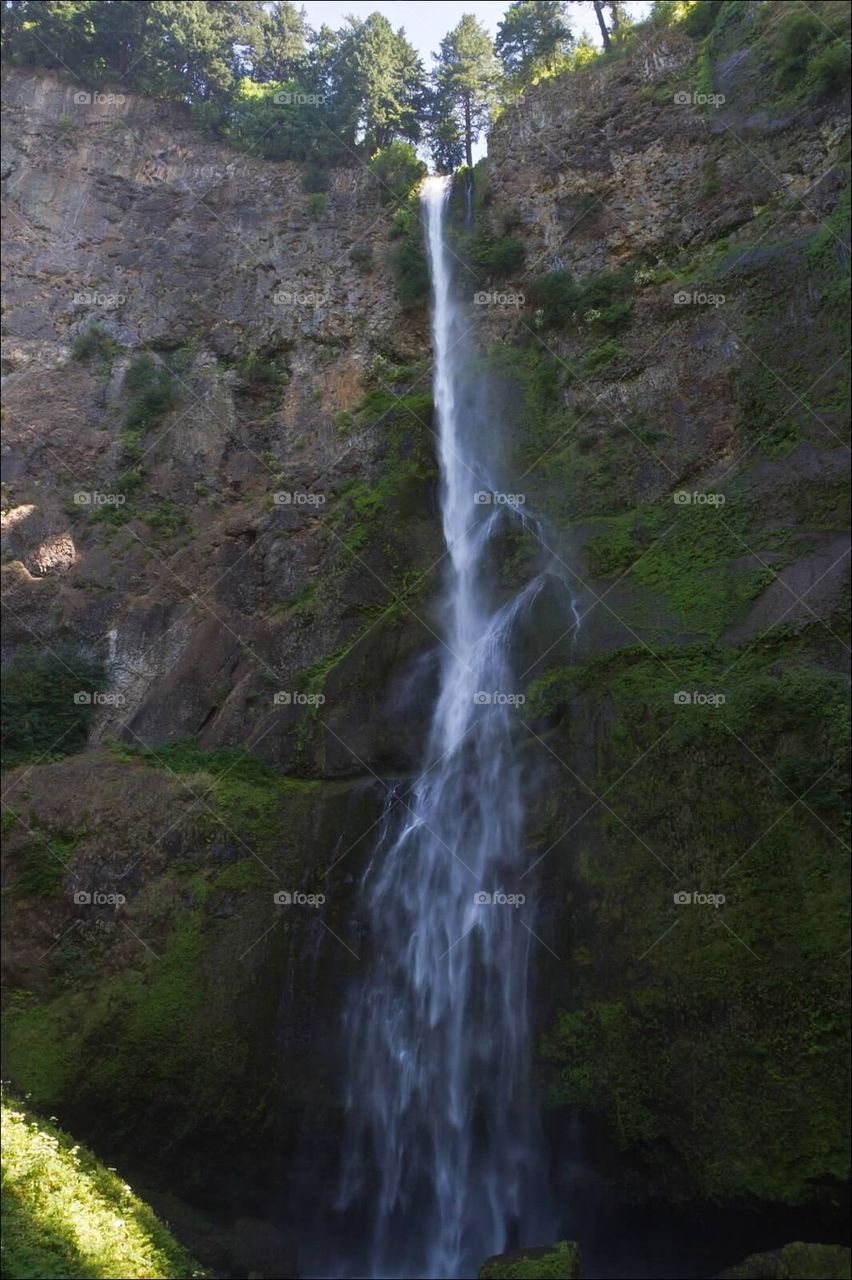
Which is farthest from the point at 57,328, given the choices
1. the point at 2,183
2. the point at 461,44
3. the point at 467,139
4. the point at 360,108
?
the point at 461,44

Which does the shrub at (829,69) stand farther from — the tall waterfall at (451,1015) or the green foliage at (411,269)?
the tall waterfall at (451,1015)

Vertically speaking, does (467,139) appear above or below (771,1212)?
above

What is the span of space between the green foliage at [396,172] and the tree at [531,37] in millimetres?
3653

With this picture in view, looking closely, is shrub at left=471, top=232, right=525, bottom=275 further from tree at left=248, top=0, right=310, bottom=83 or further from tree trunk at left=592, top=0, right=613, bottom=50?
tree at left=248, top=0, right=310, bottom=83

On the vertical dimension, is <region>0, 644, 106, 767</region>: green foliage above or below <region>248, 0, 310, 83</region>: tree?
below

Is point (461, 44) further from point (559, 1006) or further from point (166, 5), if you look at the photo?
point (559, 1006)

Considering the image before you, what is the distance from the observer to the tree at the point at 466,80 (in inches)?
966

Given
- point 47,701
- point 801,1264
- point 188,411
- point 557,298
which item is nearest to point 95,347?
point 188,411

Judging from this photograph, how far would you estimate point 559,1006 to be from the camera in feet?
35.4

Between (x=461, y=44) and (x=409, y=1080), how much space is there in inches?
1011

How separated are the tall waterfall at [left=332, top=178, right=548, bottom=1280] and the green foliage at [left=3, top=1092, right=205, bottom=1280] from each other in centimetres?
260

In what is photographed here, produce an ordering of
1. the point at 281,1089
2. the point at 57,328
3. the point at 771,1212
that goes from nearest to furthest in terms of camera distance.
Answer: the point at 771,1212 → the point at 281,1089 → the point at 57,328

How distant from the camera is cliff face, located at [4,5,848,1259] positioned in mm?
10297

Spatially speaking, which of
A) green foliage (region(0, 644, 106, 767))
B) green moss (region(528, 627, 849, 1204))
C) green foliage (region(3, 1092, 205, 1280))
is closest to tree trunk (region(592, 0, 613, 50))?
green moss (region(528, 627, 849, 1204))
